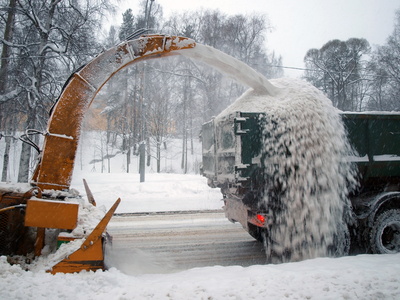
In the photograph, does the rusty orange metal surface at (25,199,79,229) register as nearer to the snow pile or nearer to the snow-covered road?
the snow pile

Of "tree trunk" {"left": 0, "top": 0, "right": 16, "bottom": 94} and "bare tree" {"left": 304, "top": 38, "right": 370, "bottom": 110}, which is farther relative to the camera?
"bare tree" {"left": 304, "top": 38, "right": 370, "bottom": 110}

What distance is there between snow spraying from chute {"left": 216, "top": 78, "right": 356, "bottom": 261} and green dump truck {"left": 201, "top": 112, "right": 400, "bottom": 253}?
0.14 meters

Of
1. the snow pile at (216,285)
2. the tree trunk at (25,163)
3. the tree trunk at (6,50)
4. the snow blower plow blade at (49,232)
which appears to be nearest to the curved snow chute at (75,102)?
the snow blower plow blade at (49,232)

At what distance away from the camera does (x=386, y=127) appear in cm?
443

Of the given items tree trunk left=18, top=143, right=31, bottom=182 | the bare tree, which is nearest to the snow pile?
tree trunk left=18, top=143, right=31, bottom=182

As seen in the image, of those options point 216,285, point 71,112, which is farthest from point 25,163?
point 216,285

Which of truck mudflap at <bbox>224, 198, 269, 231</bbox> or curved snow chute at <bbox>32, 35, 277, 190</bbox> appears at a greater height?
curved snow chute at <bbox>32, 35, 277, 190</bbox>

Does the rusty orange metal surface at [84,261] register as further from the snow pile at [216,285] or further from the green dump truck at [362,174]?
the green dump truck at [362,174]

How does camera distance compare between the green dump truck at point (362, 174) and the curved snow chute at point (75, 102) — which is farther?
the green dump truck at point (362, 174)

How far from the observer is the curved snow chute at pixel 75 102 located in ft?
10.5

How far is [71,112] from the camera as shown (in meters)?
3.33

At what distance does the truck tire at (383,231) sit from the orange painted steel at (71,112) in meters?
4.12

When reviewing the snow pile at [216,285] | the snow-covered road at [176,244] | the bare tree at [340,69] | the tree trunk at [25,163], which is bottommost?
the snow-covered road at [176,244]

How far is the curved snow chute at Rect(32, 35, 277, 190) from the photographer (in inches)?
126
